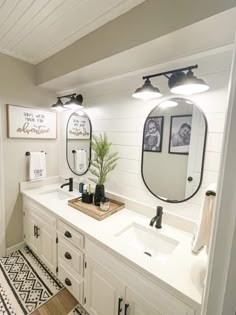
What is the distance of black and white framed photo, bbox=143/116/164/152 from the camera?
1.46 m

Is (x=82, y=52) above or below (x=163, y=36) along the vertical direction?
above

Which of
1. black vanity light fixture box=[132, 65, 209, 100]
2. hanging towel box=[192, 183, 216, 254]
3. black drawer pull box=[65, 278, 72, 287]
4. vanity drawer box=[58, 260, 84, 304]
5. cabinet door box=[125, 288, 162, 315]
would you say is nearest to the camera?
hanging towel box=[192, 183, 216, 254]

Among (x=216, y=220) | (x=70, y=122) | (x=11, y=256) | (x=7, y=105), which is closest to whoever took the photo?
(x=216, y=220)

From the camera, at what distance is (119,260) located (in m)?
1.08

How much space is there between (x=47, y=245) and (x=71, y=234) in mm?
547

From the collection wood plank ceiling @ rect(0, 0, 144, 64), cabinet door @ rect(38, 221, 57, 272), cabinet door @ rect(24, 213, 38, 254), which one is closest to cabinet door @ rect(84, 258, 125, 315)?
cabinet door @ rect(38, 221, 57, 272)

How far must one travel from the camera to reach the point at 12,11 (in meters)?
1.23

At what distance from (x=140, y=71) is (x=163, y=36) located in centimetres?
51

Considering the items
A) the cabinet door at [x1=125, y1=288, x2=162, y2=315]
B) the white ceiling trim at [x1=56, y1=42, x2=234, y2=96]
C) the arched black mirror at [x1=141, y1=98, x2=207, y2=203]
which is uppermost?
the white ceiling trim at [x1=56, y1=42, x2=234, y2=96]

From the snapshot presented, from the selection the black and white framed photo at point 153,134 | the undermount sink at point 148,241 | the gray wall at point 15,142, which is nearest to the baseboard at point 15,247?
the gray wall at point 15,142

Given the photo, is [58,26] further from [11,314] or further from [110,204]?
[11,314]

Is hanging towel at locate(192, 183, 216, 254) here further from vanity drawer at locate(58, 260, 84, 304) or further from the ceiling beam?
vanity drawer at locate(58, 260, 84, 304)

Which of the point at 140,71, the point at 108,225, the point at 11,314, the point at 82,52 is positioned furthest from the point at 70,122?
the point at 11,314

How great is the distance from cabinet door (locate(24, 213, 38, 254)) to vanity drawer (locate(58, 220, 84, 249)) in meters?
0.59
